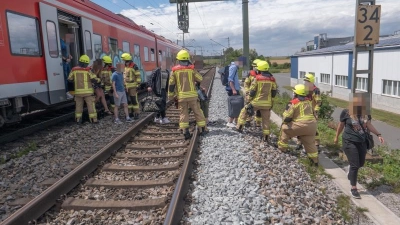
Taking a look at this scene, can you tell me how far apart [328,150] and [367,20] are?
310 centimetres

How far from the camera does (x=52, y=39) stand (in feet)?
28.1

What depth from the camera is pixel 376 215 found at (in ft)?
14.4

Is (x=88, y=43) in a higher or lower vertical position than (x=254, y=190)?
higher

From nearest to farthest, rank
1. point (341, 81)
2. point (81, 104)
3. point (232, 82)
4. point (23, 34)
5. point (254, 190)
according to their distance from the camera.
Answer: point (254, 190)
point (23, 34)
point (232, 82)
point (81, 104)
point (341, 81)

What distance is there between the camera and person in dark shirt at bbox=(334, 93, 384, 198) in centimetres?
514

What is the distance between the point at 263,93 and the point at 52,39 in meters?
5.35

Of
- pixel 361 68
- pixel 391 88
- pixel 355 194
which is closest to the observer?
pixel 355 194

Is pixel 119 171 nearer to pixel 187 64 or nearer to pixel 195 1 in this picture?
pixel 187 64

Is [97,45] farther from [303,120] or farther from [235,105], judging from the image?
[303,120]

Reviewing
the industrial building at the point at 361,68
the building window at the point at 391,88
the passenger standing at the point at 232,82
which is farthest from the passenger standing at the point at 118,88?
the building window at the point at 391,88

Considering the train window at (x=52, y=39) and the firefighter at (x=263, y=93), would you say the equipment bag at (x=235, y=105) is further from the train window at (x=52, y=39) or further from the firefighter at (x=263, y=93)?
the train window at (x=52, y=39)

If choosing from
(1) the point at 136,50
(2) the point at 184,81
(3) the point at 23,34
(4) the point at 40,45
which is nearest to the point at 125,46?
(1) the point at 136,50

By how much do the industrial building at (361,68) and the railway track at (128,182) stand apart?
11.5m

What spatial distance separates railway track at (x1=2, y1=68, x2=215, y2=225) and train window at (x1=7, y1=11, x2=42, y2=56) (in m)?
2.91
